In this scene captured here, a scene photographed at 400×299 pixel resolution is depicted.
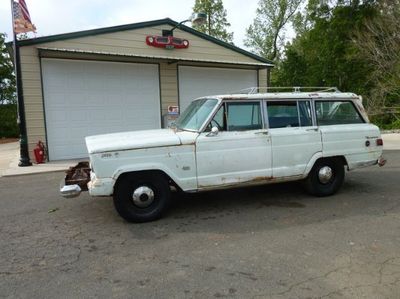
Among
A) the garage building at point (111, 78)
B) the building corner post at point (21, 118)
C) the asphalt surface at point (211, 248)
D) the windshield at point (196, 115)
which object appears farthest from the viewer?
the garage building at point (111, 78)

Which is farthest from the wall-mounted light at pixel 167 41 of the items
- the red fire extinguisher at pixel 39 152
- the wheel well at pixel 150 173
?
the wheel well at pixel 150 173

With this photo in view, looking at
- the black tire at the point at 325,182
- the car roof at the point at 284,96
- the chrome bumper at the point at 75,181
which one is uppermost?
the car roof at the point at 284,96

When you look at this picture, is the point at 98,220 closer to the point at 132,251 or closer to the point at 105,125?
the point at 132,251

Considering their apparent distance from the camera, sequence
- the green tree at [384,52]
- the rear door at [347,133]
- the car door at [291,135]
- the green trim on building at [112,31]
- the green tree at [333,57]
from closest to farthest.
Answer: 1. the car door at [291,135]
2. the rear door at [347,133]
3. the green trim on building at [112,31]
4. the green tree at [384,52]
5. the green tree at [333,57]

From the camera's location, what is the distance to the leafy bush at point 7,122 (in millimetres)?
23562

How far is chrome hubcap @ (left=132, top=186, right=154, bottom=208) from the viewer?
4.98 metres

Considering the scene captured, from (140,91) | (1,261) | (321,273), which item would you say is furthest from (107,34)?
(321,273)

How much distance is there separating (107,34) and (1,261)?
967 centimetres

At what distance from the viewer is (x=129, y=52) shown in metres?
12.3

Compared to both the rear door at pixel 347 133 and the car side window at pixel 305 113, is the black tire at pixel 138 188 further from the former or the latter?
the rear door at pixel 347 133

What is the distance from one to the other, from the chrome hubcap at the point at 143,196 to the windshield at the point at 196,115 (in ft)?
3.94

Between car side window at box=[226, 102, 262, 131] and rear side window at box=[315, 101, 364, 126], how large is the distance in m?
1.23

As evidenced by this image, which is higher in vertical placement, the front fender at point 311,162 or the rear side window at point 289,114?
the rear side window at point 289,114

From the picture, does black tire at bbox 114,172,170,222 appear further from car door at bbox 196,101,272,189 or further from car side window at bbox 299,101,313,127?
car side window at bbox 299,101,313,127
